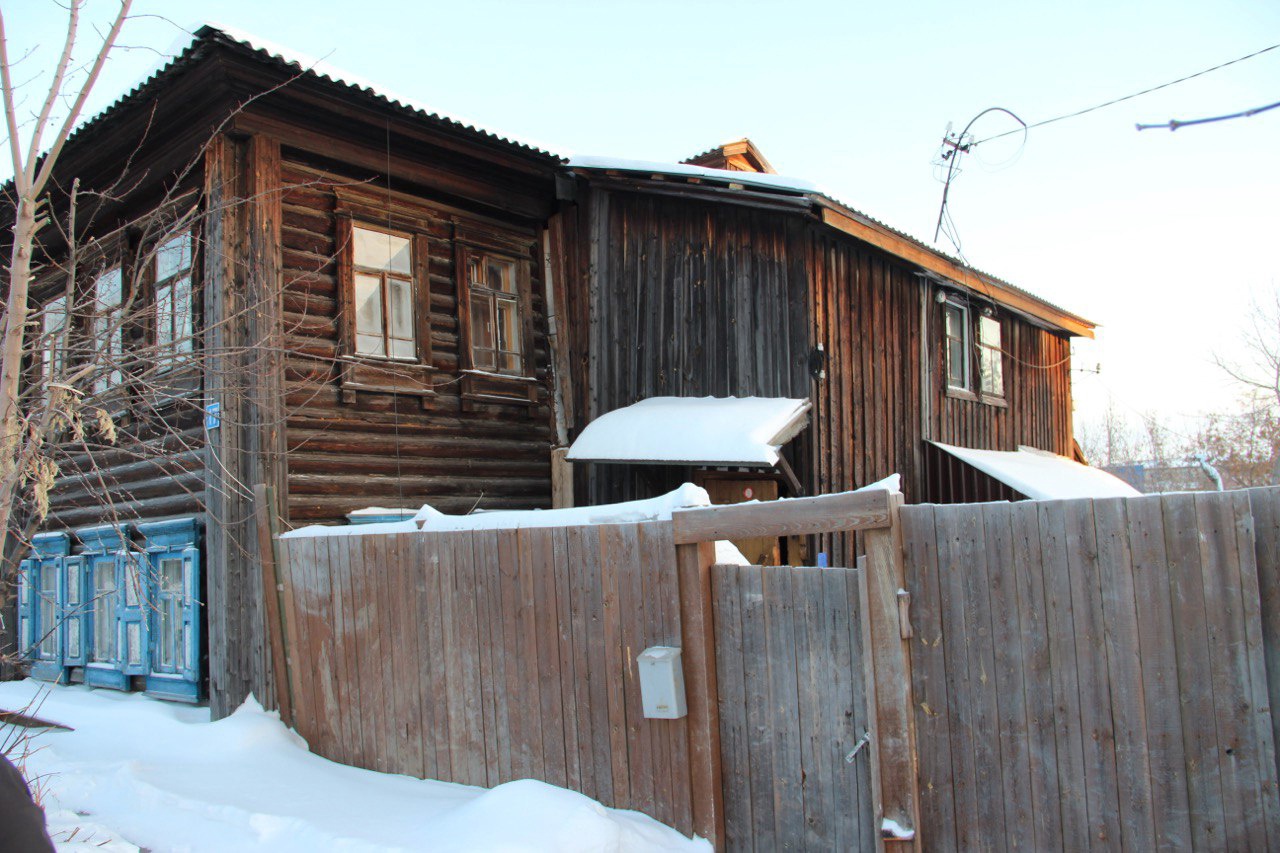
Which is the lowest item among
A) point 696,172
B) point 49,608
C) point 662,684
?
point 49,608

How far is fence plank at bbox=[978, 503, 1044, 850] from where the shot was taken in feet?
13.9

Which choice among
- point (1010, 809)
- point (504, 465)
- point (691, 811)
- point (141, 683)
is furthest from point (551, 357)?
point (1010, 809)

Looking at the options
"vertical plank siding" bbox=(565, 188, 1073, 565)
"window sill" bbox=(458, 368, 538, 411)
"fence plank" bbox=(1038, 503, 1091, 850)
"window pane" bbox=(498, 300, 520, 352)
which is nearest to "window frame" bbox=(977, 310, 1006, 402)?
"vertical plank siding" bbox=(565, 188, 1073, 565)

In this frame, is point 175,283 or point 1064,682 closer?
point 1064,682

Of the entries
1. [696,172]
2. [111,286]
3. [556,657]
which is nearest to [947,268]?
[696,172]

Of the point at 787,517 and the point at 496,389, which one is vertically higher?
the point at 496,389

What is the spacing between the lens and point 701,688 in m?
5.14

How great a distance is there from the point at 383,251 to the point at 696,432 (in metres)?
3.91

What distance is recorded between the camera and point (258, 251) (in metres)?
8.55

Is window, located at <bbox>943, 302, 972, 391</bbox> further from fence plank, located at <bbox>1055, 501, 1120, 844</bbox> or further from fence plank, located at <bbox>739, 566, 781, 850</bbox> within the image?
fence plank, located at <bbox>1055, 501, 1120, 844</bbox>

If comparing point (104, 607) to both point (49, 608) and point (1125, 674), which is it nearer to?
point (49, 608)

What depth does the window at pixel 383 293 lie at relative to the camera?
952cm

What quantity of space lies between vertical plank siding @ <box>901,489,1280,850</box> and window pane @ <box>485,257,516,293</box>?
735 centimetres

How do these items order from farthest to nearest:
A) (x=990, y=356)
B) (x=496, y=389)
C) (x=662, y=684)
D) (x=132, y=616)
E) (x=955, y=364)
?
(x=990, y=356)
(x=955, y=364)
(x=496, y=389)
(x=132, y=616)
(x=662, y=684)
